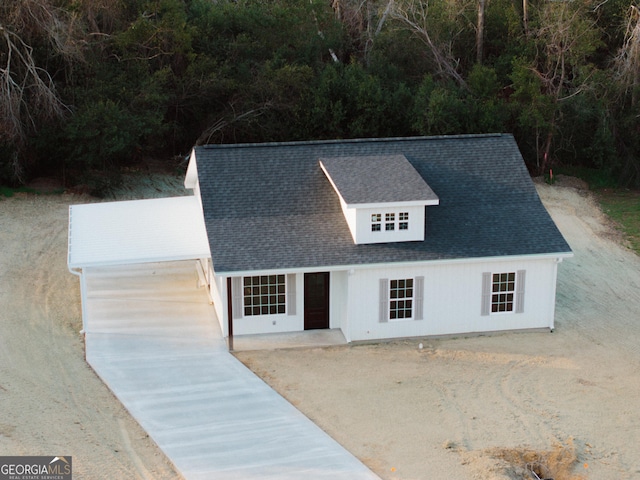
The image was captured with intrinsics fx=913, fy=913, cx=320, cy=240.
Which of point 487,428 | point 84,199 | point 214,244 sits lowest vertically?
point 84,199

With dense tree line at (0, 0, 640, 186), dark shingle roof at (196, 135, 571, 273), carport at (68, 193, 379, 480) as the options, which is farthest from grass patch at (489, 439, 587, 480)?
dense tree line at (0, 0, 640, 186)

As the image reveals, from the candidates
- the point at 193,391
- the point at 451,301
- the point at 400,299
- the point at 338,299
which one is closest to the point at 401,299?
the point at 400,299

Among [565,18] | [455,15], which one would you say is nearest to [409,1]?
[455,15]

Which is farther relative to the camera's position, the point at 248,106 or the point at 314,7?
the point at 314,7

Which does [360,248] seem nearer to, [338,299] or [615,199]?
[338,299]

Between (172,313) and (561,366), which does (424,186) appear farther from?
(172,313)

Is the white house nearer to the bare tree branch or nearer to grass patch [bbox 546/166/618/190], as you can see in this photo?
grass patch [bbox 546/166/618/190]

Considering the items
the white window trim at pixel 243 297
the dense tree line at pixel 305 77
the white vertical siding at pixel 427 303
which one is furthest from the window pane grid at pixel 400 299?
the dense tree line at pixel 305 77
